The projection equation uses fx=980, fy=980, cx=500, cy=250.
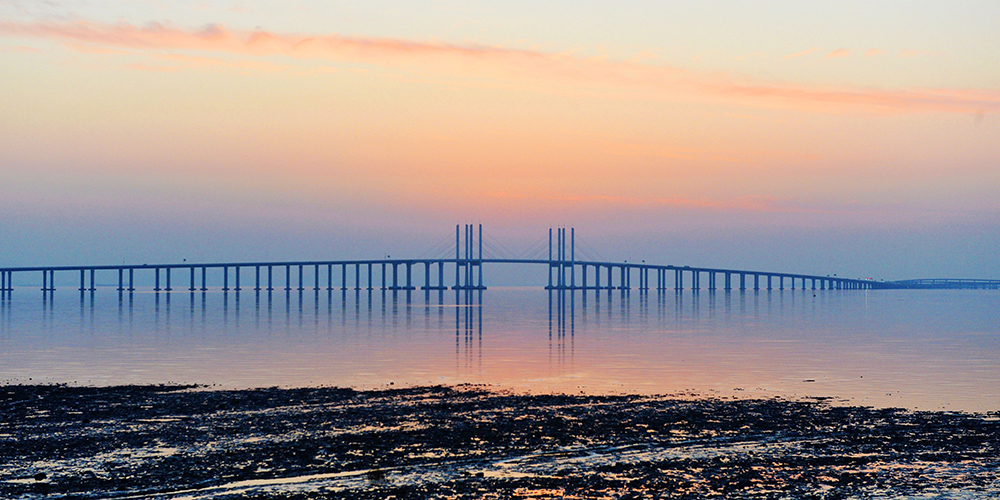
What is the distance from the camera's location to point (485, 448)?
1580 centimetres

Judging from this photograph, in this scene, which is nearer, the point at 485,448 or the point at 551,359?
the point at 485,448

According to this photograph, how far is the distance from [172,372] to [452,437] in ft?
55.6

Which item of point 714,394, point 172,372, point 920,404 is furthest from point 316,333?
point 920,404

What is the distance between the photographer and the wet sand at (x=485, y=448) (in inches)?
507

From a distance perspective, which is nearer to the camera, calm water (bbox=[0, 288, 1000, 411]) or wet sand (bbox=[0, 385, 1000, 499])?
wet sand (bbox=[0, 385, 1000, 499])

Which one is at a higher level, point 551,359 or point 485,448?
point 485,448

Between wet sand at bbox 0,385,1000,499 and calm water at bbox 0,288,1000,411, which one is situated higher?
wet sand at bbox 0,385,1000,499

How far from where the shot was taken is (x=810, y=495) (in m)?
12.4

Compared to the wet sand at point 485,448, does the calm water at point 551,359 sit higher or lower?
lower

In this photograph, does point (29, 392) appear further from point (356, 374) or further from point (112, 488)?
point (112, 488)

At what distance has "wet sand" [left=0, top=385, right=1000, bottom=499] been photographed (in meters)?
12.9

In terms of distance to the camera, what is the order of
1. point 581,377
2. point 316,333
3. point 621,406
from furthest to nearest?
point 316,333
point 581,377
point 621,406

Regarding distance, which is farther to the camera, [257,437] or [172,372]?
[172,372]

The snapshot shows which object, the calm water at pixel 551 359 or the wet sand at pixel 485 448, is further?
the calm water at pixel 551 359
